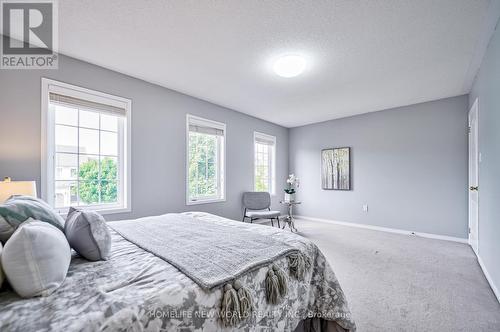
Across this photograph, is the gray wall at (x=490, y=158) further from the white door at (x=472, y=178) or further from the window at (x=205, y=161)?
the window at (x=205, y=161)

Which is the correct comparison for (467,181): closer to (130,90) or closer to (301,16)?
(301,16)

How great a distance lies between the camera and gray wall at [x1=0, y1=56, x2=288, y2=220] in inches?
84.7

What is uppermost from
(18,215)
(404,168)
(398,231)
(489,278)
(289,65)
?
(289,65)

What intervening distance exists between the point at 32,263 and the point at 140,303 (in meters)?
0.45

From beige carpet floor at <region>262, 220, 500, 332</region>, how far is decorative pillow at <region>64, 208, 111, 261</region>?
1.83 meters

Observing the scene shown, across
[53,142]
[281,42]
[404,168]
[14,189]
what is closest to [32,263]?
[14,189]

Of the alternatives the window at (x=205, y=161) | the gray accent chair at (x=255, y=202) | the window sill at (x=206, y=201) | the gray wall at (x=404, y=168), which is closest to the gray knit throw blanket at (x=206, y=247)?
the window sill at (x=206, y=201)

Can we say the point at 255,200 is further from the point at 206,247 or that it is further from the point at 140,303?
the point at 140,303

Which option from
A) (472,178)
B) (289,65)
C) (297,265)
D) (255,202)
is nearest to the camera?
(297,265)

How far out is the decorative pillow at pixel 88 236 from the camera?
1180 mm

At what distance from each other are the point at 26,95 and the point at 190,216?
6.74ft

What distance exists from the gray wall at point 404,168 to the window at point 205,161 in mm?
2575

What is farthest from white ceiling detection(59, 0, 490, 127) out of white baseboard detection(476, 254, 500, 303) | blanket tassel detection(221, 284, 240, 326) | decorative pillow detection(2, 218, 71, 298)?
white baseboard detection(476, 254, 500, 303)

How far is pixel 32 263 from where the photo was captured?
33.4 inches
